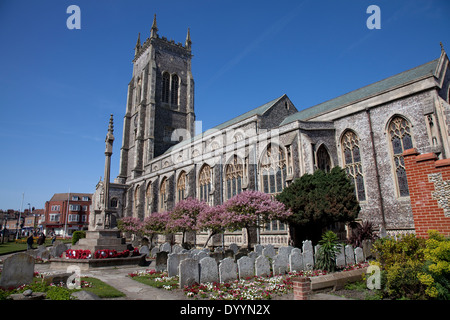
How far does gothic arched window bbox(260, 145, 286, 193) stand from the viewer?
22.0 meters

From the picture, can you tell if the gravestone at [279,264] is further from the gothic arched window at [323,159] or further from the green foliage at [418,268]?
the gothic arched window at [323,159]

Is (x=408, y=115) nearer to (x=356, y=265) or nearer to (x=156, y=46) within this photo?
(x=356, y=265)

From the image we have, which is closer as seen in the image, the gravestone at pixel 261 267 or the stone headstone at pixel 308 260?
the gravestone at pixel 261 267

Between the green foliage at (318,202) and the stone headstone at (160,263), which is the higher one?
the green foliage at (318,202)

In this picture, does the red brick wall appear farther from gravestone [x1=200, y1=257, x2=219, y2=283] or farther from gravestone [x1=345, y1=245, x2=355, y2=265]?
gravestone [x1=345, y1=245, x2=355, y2=265]

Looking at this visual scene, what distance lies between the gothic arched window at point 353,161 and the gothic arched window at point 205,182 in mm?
13699

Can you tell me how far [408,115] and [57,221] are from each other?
81152mm

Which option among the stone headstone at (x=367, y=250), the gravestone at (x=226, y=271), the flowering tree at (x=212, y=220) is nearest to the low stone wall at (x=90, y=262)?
the flowering tree at (x=212, y=220)

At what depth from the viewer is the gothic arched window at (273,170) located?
22.0 m

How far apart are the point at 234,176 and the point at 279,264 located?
14543 mm

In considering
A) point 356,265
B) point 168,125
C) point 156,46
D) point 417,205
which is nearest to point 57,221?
point 168,125

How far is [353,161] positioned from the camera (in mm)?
20250

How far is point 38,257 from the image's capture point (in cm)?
1836

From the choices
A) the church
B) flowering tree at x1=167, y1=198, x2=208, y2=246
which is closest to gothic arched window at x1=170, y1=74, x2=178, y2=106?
the church
